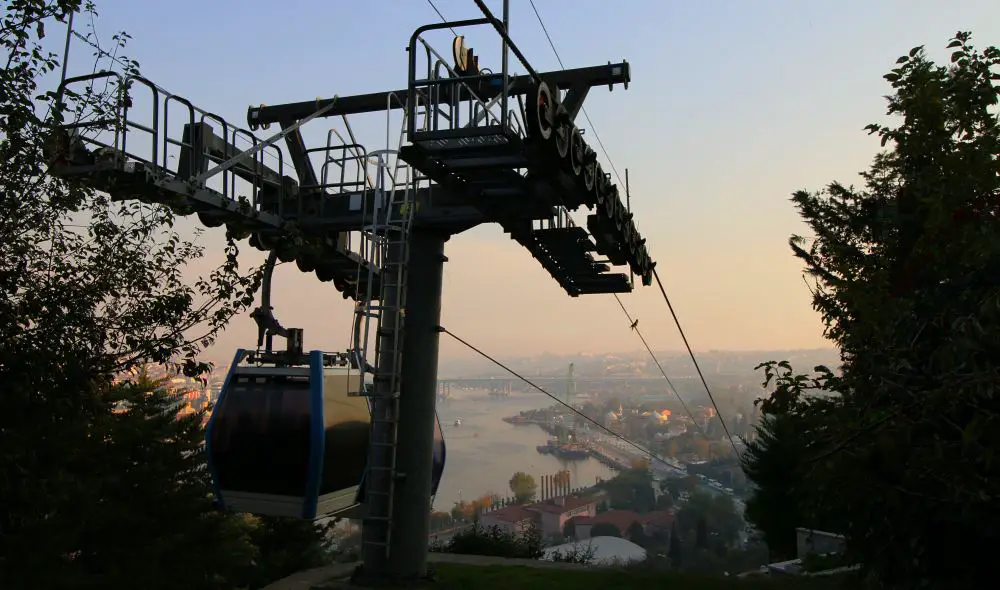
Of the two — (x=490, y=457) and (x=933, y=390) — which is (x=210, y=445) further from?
(x=490, y=457)

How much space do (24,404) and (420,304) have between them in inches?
192

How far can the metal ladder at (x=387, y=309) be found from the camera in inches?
380

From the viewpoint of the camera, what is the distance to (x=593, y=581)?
1109cm

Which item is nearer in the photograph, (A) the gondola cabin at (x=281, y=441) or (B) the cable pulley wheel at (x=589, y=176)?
(B) the cable pulley wheel at (x=589, y=176)

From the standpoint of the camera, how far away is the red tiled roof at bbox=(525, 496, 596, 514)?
51912mm

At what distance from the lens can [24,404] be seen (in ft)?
22.0

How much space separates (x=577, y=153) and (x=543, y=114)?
47.5 inches

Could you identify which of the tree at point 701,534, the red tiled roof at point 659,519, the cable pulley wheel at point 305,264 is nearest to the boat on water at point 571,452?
the red tiled roof at point 659,519

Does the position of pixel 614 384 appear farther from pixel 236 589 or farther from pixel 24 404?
pixel 24 404

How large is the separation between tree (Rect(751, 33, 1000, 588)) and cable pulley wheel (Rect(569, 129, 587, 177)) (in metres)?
2.86

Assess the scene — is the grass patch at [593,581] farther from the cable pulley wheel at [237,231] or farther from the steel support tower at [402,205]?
the cable pulley wheel at [237,231]

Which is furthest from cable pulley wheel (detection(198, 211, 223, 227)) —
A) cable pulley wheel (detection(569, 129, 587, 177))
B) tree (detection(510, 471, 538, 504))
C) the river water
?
tree (detection(510, 471, 538, 504))

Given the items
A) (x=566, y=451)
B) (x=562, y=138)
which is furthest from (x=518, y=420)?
(x=562, y=138)

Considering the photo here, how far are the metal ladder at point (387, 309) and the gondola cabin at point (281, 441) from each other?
801mm
